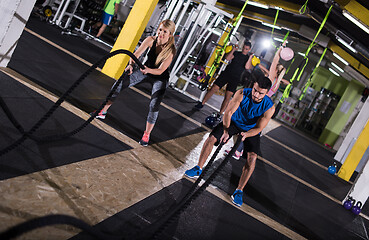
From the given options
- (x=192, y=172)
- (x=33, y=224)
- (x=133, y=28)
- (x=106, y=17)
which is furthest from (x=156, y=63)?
(x=106, y=17)

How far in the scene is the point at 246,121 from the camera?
3.46 m

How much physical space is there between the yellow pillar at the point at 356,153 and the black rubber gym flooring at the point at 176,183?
41.3 inches

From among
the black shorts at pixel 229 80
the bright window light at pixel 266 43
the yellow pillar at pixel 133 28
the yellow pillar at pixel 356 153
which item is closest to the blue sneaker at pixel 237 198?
the black shorts at pixel 229 80

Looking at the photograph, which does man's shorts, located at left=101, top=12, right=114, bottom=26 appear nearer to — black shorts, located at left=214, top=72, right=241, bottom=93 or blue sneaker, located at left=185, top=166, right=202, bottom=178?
black shorts, located at left=214, top=72, right=241, bottom=93

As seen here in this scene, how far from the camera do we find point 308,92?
19594 mm

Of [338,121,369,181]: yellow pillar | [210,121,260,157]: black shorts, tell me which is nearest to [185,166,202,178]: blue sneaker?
[210,121,260,157]: black shorts

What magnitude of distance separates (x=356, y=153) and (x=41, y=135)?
7781 mm

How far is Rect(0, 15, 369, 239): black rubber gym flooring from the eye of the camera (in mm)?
2408

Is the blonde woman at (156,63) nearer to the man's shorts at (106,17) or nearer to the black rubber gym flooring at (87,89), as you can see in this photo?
the black rubber gym flooring at (87,89)

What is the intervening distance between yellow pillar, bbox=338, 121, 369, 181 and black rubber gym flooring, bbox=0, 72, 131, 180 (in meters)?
6.64

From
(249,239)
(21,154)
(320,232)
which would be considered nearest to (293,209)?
(320,232)

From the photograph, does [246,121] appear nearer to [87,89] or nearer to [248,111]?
[248,111]

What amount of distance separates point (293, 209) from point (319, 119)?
17.2 m

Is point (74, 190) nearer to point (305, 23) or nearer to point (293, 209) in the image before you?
point (293, 209)
